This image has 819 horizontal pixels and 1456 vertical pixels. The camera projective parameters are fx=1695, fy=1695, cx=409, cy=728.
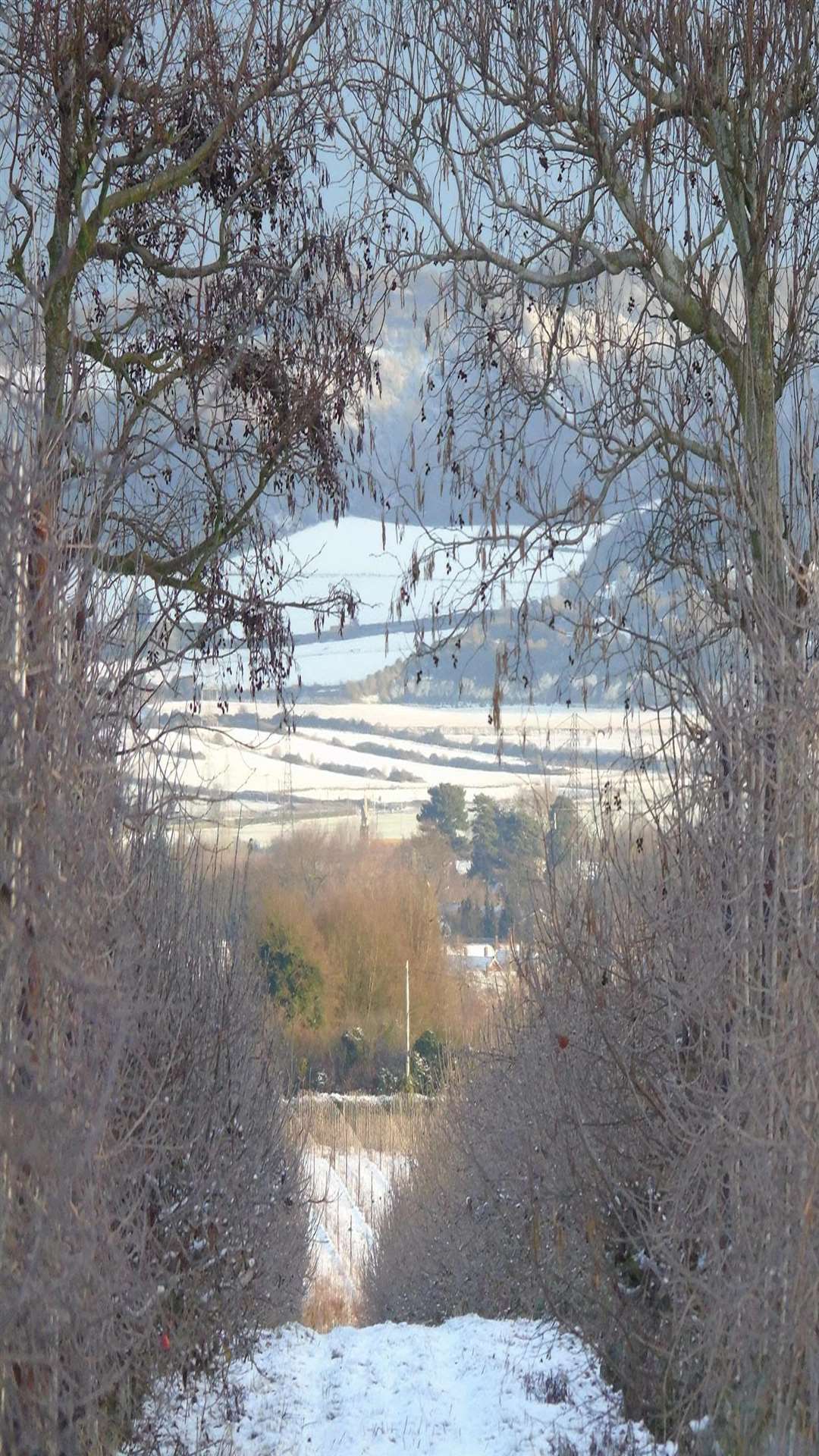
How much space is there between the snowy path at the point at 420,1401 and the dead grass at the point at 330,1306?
10.3 meters

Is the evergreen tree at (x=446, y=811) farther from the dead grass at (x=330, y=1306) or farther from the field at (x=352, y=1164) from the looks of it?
the dead grass at (x=330, y=1306)

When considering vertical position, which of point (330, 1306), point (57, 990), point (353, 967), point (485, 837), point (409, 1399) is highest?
point (57, 990)

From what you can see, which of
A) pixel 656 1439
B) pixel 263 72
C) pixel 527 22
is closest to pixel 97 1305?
pixel 656 1439

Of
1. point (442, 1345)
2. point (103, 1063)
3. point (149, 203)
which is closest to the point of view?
point (103, 1063)

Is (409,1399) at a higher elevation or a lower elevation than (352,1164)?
higher

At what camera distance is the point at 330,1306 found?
2889cm

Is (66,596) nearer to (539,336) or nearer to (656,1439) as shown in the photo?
(539,336)

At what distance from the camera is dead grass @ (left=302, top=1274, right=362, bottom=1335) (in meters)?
26.0

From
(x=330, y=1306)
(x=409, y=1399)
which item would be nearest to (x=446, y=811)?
(x=330, y=1306)

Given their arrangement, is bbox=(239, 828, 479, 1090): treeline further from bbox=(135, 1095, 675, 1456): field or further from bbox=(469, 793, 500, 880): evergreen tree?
bbox=(135, 1095, 675, 1456): field

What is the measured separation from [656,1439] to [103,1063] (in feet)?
14.4

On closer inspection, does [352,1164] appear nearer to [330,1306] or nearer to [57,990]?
[330,1306]

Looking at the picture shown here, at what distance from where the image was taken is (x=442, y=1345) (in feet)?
47.7

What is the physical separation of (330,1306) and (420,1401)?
1688 cm
